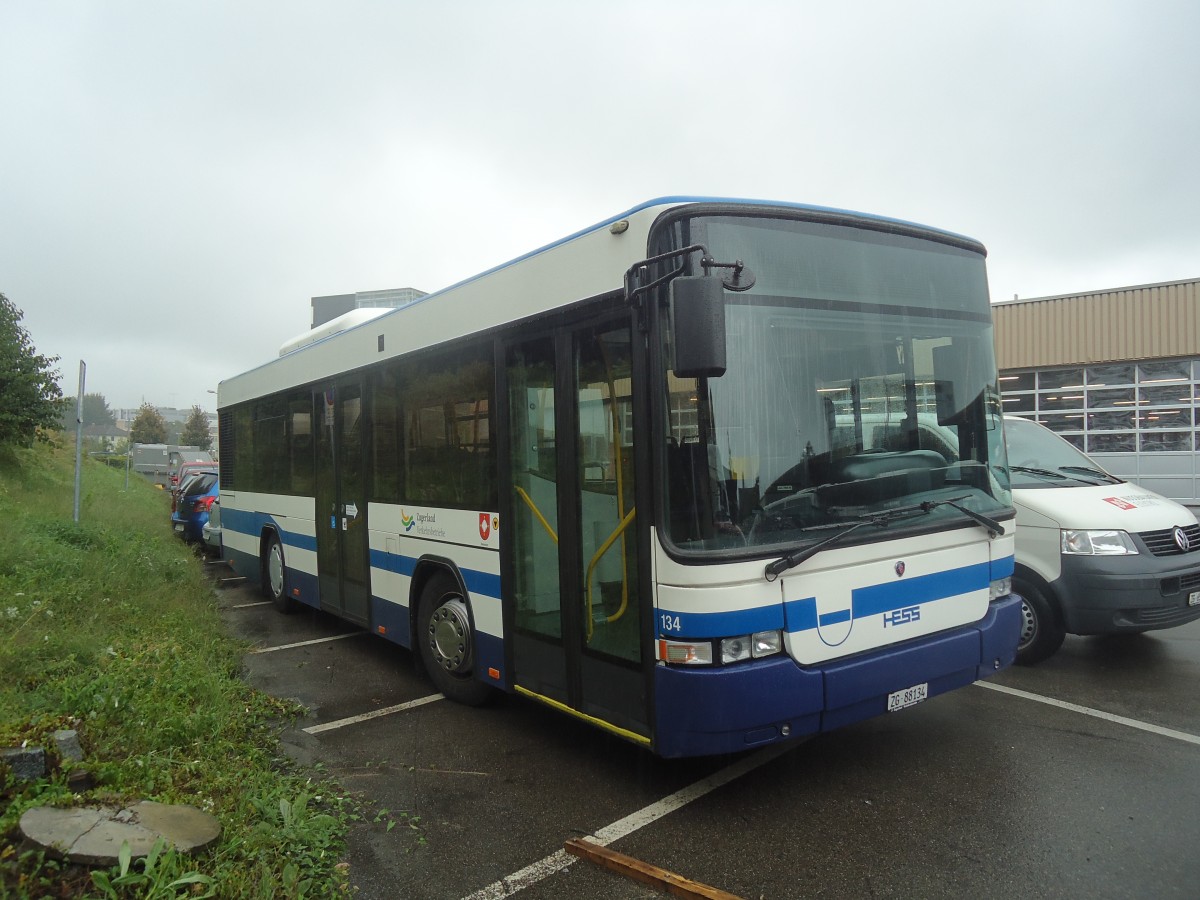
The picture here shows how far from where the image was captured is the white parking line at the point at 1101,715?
4.95m

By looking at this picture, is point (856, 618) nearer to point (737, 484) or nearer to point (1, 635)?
point (737, 484)

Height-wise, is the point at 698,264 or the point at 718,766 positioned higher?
the point at 698,264

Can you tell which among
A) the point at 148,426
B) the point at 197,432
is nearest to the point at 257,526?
the point at 148,426

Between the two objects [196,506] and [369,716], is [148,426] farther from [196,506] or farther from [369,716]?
[369,716]

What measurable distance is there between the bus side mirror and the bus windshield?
258 millimetres

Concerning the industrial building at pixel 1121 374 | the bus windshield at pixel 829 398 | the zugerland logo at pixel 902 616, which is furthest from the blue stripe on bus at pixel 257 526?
the industrial building at pixel 1121 374

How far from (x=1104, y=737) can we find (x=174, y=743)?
5379 millimetres

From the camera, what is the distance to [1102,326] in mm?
18047

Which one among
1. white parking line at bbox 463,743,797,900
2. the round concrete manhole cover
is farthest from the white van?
the round concrete manhole cover

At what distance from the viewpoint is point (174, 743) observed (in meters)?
4.71

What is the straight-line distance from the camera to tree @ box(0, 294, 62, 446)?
19094 millimetres

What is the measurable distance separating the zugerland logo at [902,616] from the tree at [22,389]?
20.9 metres

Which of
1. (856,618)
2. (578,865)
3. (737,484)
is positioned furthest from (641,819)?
(737,484)

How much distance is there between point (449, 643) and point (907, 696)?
10.2ft
